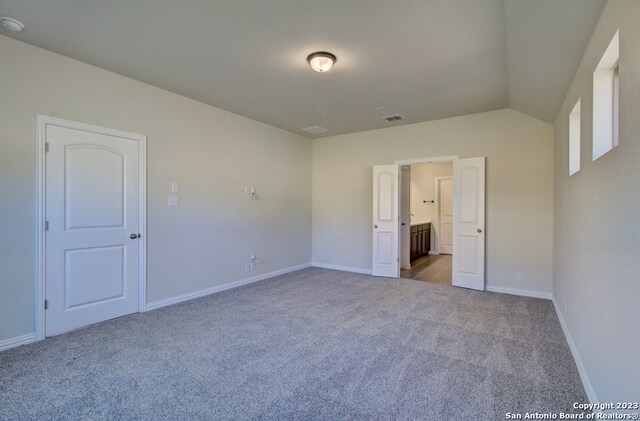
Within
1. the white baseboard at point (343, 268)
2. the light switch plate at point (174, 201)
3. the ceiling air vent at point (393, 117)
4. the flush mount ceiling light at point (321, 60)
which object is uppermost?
the ceiling air vent at point (393, 117)

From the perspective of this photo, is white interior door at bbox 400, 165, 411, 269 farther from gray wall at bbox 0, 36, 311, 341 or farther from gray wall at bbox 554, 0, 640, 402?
gray wall at bbox 554, 0, 640, 402

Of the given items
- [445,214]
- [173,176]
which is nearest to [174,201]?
[173,176]

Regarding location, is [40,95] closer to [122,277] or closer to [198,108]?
[198,108]

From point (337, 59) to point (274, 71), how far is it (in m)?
0.74

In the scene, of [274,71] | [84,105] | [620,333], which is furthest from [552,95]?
[84,105]

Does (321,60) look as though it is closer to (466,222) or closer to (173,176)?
(173,176)

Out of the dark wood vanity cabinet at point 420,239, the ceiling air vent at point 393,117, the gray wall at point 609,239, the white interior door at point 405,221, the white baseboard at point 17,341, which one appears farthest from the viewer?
the dark wood vanity cabinet at point 420,239

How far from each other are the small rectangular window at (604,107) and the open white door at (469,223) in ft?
8.77

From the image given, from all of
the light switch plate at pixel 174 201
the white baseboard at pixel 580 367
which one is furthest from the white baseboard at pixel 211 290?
the white baseboard at pixel 580 367

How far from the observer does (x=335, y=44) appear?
9.09 ft

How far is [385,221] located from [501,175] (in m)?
1.98

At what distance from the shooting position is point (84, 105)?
3.20m

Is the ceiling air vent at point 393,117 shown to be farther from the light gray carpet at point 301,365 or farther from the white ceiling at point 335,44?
the light gray carpet at point 301,365

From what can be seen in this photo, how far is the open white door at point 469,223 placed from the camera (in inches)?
183
